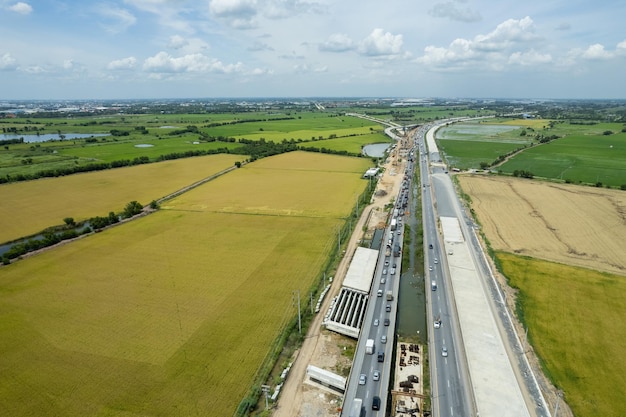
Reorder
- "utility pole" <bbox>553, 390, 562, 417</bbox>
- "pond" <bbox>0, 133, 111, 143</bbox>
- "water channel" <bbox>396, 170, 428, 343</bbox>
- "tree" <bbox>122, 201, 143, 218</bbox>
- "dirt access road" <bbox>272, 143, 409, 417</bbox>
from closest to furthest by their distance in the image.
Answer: "utility pole" <bbox>553, 390, 562, 417</bbox> → "dirt access road" <bbox>272, 143, 409, 417</bbox> → "water channel" <bbox>396, 170, 428, 343</bbox> → "tree" <bbox>122, 201, 143, 218</bbox> → "pond" <bbox>0, 133, 111, 143</bbox>

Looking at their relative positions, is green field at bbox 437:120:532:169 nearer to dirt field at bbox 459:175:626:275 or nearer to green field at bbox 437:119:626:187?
green field at bbox 437:119:626:187

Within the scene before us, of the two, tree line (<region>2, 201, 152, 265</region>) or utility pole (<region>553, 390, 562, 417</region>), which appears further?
tree line (<region>2, 201, 152, 265</region>)

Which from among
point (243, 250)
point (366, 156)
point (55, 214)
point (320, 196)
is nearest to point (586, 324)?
point (243, 250)

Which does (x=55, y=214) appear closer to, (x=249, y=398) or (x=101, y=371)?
(x=101, y=371)

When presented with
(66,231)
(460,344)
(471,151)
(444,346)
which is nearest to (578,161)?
(471,151)

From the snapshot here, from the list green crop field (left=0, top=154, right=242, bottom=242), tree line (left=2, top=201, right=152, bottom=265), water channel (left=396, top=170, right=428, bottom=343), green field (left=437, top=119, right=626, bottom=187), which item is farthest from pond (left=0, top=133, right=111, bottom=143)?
water channel (left=396, top=170, right=428, bottom=343)

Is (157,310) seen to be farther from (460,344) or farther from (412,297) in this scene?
(460,344)

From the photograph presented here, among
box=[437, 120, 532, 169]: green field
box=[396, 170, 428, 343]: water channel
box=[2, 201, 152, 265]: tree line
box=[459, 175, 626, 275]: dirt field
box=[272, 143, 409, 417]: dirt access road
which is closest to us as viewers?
box=[272, 143, 409, 417]: dirt access road
